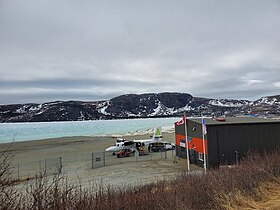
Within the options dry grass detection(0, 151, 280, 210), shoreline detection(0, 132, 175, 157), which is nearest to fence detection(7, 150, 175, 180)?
shoreline detection(0, 132, 175, 157)

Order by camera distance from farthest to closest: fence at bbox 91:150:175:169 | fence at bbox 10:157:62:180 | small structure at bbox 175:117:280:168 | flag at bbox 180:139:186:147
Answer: flag at bbox 180:139:186:147 → fence at bbox 91:150:175:169 → fence at bbox 10:157:62:180 → small structure at bbox 175:117:280:168

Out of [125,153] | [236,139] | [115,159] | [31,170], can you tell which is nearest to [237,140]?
[236,139]

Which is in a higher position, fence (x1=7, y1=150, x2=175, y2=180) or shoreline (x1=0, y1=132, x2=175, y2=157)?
fence (x1=7, y1=150, x2=175, y2=180)

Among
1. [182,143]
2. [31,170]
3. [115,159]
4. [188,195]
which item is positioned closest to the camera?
[188,195]

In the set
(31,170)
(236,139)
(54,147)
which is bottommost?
(54,147)

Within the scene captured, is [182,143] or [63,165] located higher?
[182,143]

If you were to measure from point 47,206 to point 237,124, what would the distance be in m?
22.5

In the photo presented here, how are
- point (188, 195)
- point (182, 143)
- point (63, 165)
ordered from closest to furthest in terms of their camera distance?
1. point (188, 195)
2. point (182, 143)
3. point (63, 165)

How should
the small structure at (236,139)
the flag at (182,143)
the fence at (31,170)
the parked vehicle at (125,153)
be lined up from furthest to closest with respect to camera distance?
the parked vehicle at (125,153) < the flag at (182,143) < the fence at (31,170) < the small structure at (236,139)

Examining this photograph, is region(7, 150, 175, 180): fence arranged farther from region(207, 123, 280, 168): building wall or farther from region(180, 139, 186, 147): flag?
region(207, 123, 280, 168): building wall

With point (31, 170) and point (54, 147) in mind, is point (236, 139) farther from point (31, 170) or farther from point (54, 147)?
point (54, 147)

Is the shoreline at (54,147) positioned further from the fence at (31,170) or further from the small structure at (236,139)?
the small structure at (236,139)

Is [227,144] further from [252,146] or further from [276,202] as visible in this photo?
[276,202]

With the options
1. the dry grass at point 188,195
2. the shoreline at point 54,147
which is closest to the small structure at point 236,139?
the dry grass at point 188,195
